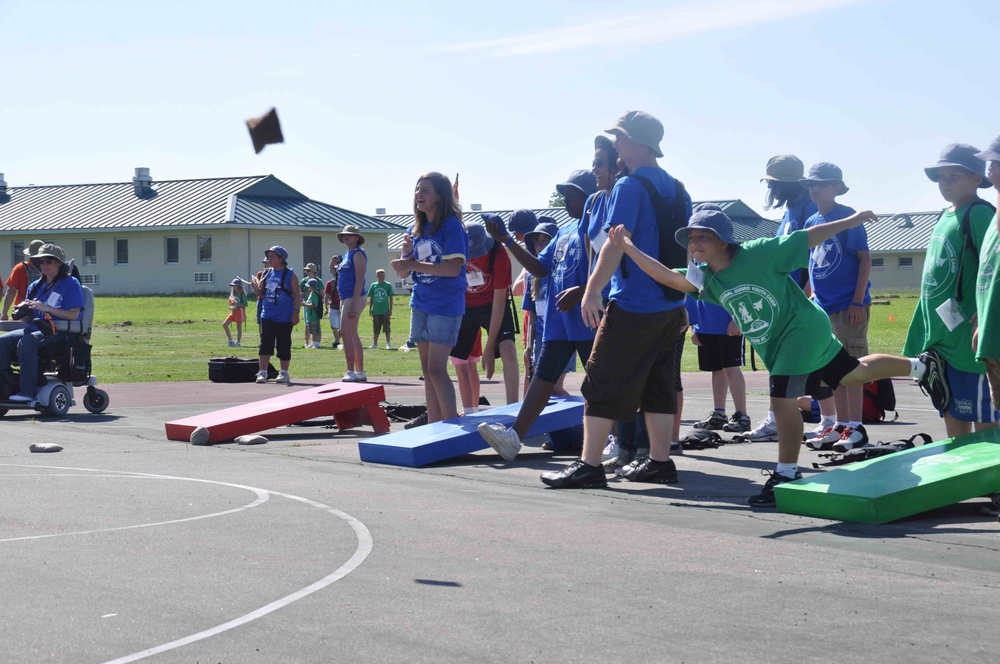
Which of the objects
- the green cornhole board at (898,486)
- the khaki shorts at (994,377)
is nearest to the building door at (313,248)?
the green cornhole board at (898,486)

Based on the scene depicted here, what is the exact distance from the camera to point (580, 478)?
809cm

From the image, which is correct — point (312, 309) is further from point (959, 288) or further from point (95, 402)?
point (959, 288)

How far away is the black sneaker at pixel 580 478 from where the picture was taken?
8094 millimetres

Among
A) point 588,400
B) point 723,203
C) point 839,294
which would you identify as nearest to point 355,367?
point 839,294

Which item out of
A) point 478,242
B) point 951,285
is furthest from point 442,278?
point 951,285

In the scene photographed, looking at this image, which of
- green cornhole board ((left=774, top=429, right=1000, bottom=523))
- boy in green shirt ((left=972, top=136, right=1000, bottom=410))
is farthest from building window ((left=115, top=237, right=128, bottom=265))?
boy in green shirt ((left=972, top=136, right=1000, bottom=410))

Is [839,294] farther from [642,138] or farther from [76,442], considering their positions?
[76,442]

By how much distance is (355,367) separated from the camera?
60.0 ft

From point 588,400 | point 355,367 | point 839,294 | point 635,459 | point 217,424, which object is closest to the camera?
point 588,400

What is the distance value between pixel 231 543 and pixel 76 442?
Result: 5.58 m

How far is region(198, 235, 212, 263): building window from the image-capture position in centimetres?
5894

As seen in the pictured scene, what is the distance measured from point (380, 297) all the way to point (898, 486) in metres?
23.9

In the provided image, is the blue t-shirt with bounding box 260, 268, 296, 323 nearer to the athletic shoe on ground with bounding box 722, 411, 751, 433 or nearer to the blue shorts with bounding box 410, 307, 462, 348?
the blue shorts with bounding box 410, 307, 462, 348

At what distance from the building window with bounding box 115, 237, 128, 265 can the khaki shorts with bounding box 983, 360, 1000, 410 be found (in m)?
58.2
